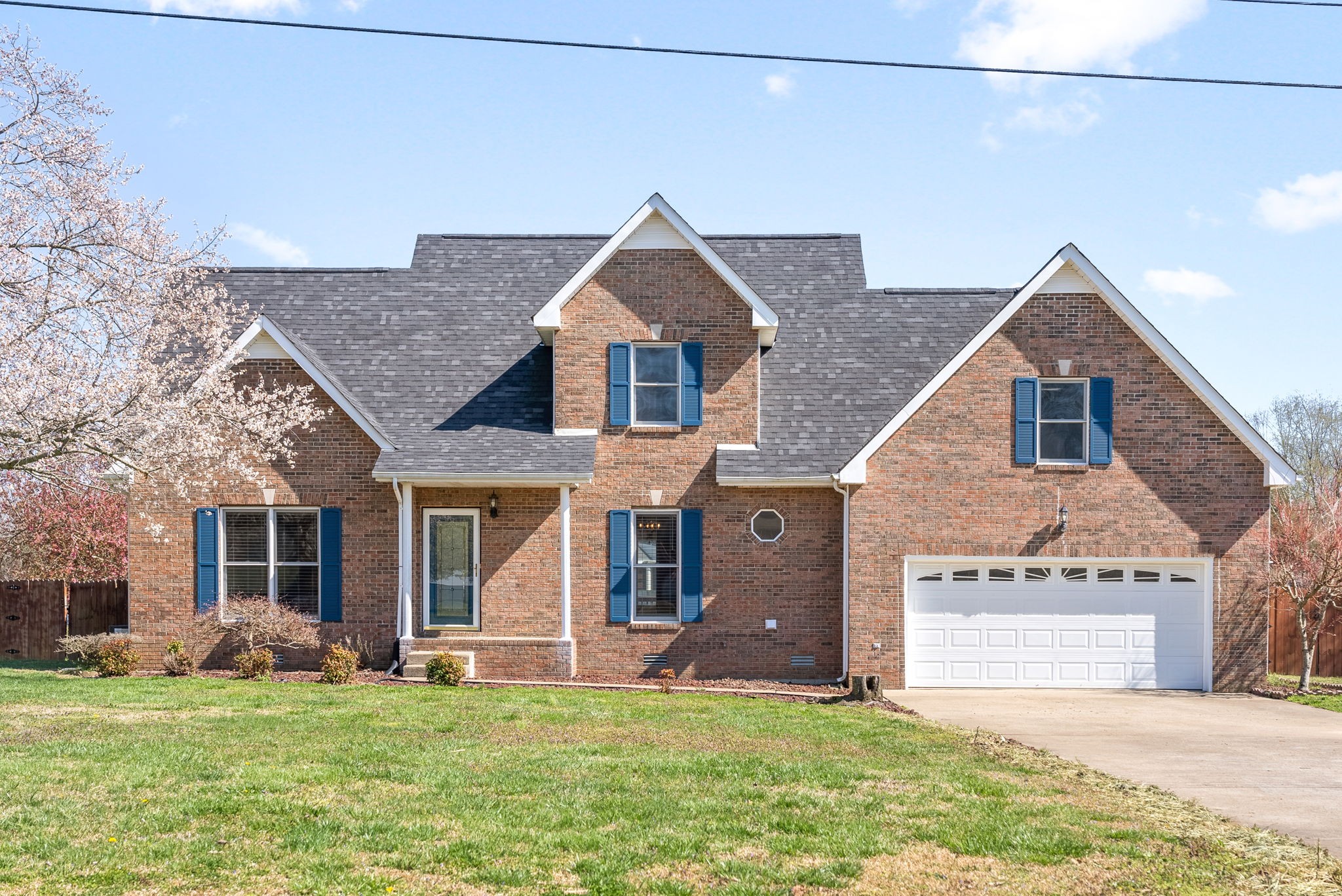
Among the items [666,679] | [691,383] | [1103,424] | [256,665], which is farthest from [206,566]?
[1103,424]

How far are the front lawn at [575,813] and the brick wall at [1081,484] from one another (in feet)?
17.9

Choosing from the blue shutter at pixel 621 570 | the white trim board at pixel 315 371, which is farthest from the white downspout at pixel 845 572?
the white trim board at pixel 315 371

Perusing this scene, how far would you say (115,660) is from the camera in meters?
18.0

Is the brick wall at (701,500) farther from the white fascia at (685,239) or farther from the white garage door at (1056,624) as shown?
the white garage door at (1056,624)

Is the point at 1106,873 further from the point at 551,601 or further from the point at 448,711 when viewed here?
the point at 551,601

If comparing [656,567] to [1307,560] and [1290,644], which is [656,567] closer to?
[1307,560]

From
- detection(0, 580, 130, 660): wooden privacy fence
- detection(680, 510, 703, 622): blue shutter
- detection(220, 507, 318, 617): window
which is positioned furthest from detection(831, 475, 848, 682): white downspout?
detection(0, 580, 130, 660): wooden privacy fence

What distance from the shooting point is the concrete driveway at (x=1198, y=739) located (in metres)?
10.0

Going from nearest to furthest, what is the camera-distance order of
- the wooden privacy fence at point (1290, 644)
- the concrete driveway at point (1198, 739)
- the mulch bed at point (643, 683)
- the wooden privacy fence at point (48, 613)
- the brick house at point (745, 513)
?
the concrete driveway at point (1198, 739)
the mulch bed at point (643, 683)
the brick house at point (745, 513)
the wooden privacy fence at point (1290, 644)
the wooden privacy fence at point (48, 613)

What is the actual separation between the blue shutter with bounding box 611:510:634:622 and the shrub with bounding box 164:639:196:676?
21.2 ft

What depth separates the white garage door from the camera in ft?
61.1

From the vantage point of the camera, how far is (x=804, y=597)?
18984 millimetres

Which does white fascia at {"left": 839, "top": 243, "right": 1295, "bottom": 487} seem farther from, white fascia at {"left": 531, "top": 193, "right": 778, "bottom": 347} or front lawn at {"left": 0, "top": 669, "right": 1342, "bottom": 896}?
front lawn at {"left": 0, "top": 669, "right": 1342, "bottom": 896}

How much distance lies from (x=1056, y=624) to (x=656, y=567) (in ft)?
21.0
